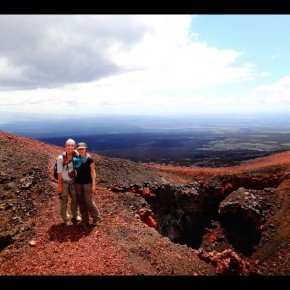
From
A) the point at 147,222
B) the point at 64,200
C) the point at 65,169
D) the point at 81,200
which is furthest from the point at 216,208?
the point at 65,169

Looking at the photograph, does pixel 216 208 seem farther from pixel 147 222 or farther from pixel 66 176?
pixel 66 176

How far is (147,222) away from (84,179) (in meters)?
7.35

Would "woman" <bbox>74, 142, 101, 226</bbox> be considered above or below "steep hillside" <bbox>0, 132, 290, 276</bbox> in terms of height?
above

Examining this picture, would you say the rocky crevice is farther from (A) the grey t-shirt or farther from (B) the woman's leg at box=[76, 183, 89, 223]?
(A) the grey t-shirt

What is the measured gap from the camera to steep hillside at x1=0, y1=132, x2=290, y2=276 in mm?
10266

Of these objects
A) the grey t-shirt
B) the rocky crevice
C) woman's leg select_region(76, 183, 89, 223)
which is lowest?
the rocky crevice

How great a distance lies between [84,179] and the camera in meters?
11.4

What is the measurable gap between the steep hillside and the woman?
803 mm

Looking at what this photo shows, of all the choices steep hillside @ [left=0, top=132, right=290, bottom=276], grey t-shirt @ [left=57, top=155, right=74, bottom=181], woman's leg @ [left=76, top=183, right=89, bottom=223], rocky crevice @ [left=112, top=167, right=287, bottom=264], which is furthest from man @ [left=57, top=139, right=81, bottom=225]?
rocky crevice @ [left=112, top=167, right=287, bottom=264]

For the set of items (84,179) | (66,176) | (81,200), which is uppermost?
(66,176)

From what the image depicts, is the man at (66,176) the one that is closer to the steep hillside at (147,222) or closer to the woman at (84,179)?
the woman at (84,179)

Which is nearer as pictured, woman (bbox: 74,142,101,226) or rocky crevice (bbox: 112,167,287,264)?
woman (bbox: 74,142,101,226)

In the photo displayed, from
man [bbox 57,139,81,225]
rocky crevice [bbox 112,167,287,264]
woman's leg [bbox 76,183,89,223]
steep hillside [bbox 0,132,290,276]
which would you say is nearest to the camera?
steep hillside [bbox 0,132,290,276]

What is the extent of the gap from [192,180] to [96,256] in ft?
→ 60.2
